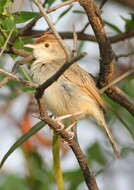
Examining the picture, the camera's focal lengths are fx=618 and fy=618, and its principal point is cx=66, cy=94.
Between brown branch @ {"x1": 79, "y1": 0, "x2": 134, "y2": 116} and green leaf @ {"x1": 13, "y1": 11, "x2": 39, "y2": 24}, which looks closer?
brown branch @ {"x1": 79, "y1": 0, "x2": 134, "y2": 116}

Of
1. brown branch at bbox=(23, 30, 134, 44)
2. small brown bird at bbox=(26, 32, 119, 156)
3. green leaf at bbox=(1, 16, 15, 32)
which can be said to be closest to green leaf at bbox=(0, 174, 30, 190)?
small brown bird at bbox=(26, 32, 119, 156)

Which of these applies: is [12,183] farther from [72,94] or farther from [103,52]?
[103,52]

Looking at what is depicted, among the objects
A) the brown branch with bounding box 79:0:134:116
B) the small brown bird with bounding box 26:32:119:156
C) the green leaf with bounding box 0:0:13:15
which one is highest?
the green leaf with bounding box 0:0:13:15

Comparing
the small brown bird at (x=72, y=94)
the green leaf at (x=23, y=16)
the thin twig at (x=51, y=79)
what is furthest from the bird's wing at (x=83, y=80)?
the thin twig at (x=51, y=79)

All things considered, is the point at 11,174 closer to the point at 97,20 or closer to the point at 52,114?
the point at 52,114

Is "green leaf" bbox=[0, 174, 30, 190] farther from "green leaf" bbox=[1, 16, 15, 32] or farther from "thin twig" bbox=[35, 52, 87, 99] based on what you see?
"thin twig" bbox=[35, 52, 87, 99]

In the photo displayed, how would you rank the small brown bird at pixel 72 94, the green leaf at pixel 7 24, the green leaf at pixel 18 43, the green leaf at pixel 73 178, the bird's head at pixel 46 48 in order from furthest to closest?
1. the green leaf at pixel 73 178
2. the bird's head at pixel 46 48
3. the small brown bird at pixel 72 94
4. the green leaf at pixel 18 43
5. the green leaf at pixel 7 24

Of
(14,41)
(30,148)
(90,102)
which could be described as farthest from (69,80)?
(30,148)

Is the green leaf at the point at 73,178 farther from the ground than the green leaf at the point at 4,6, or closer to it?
closer to it

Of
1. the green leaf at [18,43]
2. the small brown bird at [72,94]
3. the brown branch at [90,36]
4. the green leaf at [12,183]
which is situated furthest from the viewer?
the green leaf at [12,183]

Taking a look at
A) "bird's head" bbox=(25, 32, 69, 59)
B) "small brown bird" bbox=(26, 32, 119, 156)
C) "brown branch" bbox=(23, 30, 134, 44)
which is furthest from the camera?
"bird's head" bbox=(25, 32, 69, 59)

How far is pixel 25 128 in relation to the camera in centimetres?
557

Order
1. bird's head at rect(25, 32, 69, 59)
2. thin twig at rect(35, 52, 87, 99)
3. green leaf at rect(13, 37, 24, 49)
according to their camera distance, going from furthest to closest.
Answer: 1. bird's head at rect(25, 32, 69, 59)
2. green leaf at rect(13, 37, 24, 49)
3. thin twig at rect(35, 52, 87, 99)

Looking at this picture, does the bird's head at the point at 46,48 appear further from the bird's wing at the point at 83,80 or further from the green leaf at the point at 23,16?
the green leaf at the point at 23,16
